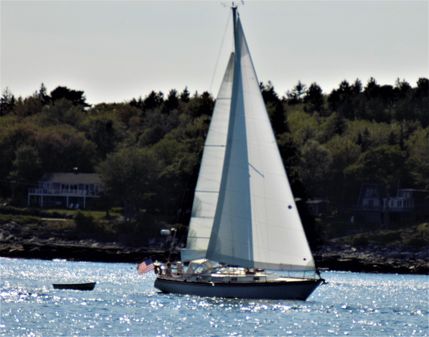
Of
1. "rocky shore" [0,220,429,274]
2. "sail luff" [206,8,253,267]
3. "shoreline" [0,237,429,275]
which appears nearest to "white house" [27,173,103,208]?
"rocky shore" [0,220,429,274]

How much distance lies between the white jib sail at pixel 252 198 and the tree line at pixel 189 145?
48.0 meters

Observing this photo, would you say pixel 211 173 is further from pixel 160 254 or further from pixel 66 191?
pixel 66 191

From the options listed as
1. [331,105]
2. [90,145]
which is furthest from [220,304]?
[331,105]

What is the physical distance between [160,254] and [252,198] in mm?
53422

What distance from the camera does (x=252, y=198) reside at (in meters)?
59.1

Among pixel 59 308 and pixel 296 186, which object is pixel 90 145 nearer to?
pixel 296 186

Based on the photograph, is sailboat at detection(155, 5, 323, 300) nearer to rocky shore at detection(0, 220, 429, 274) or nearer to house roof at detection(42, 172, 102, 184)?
rocky shore at detection(0, 220, 429, 274)

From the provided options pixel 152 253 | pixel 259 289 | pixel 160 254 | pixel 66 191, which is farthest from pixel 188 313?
pixel 66 191

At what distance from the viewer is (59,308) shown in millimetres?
54531

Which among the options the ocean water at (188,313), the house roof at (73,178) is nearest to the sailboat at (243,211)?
the ocean water at (188,313)

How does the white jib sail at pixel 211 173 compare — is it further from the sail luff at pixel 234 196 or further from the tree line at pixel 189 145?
the tree line at pixel 189 145

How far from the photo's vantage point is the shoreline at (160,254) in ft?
359

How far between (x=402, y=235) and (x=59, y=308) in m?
78.3

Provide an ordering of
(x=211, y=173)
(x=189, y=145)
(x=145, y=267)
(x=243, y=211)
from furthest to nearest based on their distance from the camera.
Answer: (x=189, y=145) → (x=145, y=267) → (x=211, y=173) → (x=243, y=211)
